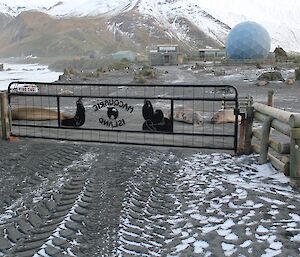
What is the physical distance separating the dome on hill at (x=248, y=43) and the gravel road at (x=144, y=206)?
57572 millimetres

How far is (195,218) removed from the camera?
252 inches

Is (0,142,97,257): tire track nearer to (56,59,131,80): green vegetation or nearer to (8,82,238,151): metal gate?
(8,82,238,151): metal gate

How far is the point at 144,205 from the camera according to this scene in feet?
22.7

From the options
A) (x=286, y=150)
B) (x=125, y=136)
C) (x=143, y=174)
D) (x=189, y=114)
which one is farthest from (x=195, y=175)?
(x=189, y=114)

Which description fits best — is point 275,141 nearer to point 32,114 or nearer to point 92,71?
point 32,114

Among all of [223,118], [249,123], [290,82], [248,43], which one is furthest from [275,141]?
[248,43]

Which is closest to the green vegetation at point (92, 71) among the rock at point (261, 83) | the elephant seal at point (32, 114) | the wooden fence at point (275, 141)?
the rock at point (261, 83)

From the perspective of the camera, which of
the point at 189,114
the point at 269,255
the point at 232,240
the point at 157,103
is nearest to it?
the point at 269,255

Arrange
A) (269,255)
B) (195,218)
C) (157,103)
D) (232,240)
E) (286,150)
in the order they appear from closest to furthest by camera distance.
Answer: (269,255) < (232,240) < (195,218) < (286,150) < (157,103)

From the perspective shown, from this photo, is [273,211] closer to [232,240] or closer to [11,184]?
[232,240]

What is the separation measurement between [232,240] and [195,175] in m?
2.72

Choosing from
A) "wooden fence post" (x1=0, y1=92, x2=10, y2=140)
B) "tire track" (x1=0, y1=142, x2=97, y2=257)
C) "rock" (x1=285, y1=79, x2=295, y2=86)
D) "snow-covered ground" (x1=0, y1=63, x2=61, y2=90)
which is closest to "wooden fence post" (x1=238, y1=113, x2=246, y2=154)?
"tire track" (x1=0, y1=142, x2=97, y2=257)

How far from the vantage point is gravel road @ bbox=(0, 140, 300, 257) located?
221 inches

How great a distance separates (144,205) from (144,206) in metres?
0.04
